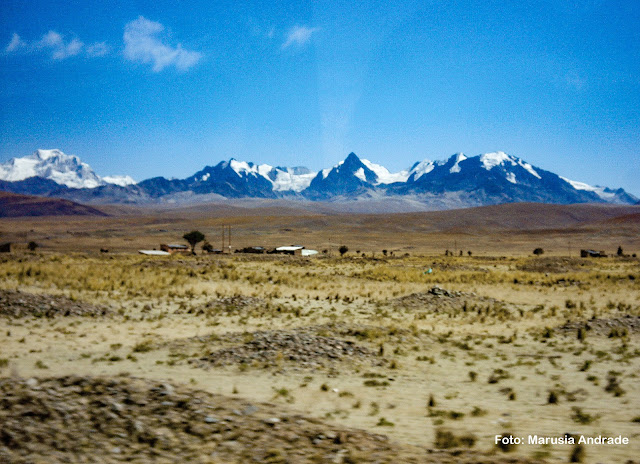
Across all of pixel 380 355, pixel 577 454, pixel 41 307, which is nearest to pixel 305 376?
pixel 380 355

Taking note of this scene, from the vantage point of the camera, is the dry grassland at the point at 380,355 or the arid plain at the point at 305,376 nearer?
the arid plain at the point at 305,376

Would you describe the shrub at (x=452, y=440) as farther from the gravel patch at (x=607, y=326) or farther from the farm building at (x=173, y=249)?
the farm building at (x=173, y=249)

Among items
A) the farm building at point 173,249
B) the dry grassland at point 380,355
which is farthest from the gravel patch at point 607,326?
the farm building at point 173,249

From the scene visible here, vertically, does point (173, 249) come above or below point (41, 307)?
below

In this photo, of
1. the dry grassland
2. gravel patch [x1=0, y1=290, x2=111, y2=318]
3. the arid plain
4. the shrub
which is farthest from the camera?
gravel patch [x1=0, y1=290, x2=111, y2=318]

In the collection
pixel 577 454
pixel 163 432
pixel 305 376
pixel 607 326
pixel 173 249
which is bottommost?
pixel 173 249

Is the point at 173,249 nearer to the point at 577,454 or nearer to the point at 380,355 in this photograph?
the point at 380,355

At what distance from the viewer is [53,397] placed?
26.9 feet

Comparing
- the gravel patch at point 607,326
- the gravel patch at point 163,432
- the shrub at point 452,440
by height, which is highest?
the gravel patch at point 163,432

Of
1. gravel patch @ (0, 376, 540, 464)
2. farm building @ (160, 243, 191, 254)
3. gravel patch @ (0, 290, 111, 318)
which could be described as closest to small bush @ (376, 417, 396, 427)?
gravel patch @ (0, 376, 540, 464)

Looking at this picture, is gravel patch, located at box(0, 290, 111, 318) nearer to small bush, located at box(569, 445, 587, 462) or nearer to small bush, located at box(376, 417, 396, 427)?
small bush, located at box(376, 417, 396, 427)

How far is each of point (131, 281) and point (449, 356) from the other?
73.8 ft

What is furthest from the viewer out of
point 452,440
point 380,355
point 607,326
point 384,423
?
point 607,326

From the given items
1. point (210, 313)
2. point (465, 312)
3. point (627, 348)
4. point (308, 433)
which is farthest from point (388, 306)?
point (308, 433)
